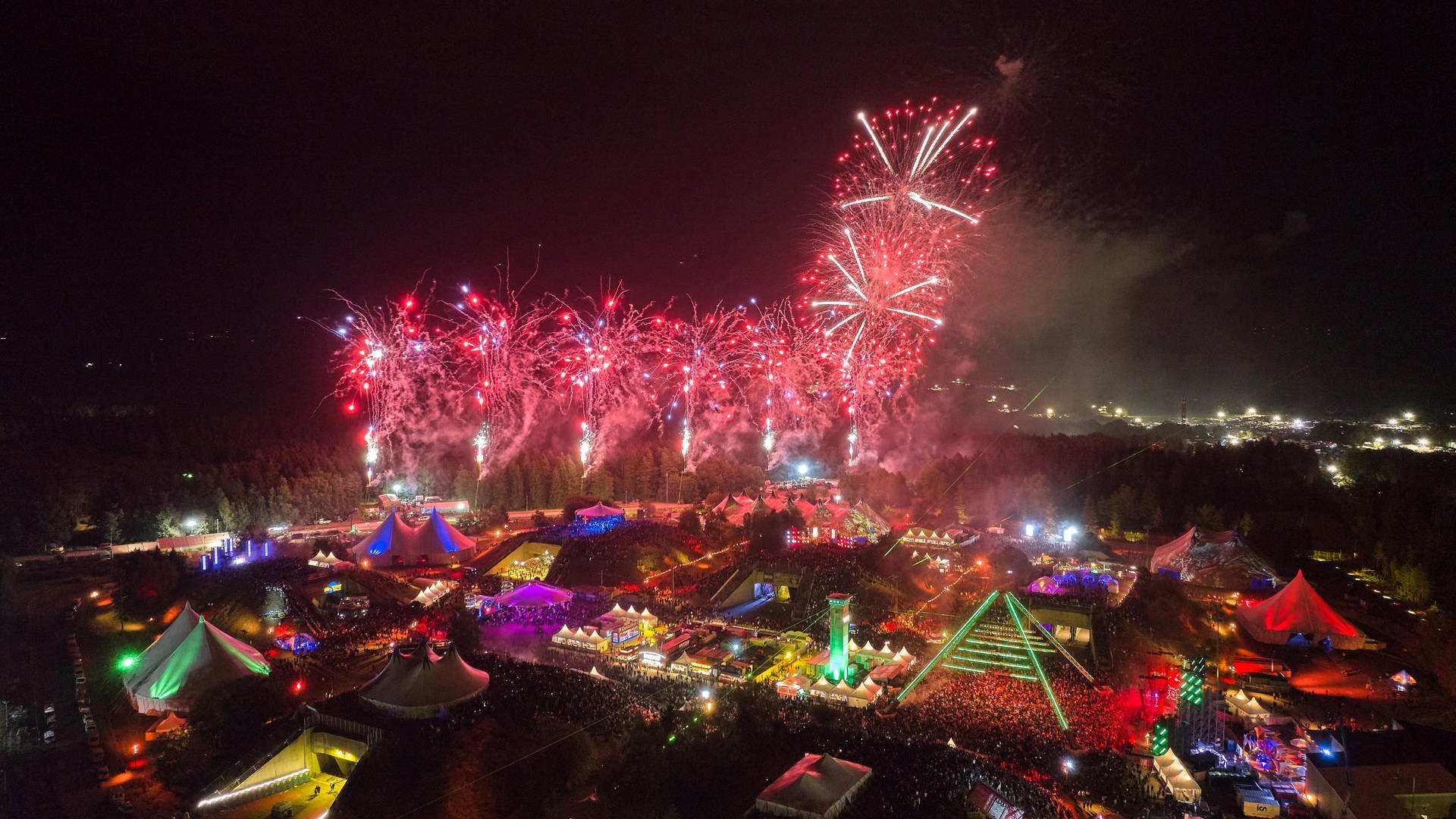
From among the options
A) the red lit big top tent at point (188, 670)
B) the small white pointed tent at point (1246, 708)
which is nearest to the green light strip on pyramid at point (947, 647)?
the small white pointed tent at point (1246, 708)

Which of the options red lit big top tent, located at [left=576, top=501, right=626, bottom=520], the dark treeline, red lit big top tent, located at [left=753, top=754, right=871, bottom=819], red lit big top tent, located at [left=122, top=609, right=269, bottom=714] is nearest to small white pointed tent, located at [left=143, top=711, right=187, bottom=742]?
red lit big top tent, located at [left=122, top=609, right=269, bottom=714]

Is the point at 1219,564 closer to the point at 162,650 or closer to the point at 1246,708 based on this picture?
the point at 1246,708

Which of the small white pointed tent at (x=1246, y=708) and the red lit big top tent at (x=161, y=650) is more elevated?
the red lit big top tent at (x=161, y=650)

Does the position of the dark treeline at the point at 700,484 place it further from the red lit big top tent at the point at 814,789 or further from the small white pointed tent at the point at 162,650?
the red lit big top tent at the point at 814,789

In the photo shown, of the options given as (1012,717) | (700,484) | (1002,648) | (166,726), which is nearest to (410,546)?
(166,726)

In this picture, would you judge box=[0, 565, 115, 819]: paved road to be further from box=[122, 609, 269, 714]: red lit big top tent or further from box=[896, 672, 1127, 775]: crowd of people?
box=[896, 672, 1127, 775]: crowd of people

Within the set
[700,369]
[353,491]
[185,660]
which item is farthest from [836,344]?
[185,660]
